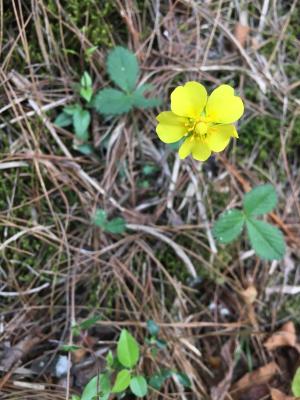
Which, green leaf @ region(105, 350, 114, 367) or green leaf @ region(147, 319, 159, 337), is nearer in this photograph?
green leaf @ region(105, 350, 114, 367)

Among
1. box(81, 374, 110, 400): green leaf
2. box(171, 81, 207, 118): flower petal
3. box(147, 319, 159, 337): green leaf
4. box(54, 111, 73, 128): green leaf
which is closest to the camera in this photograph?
box(171, 81, 207, 118): flower petal

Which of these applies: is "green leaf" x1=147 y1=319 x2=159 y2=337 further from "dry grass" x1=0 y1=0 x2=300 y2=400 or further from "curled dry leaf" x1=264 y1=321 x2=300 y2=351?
"curled dry leaf" x1=264 y1=321 x2=300 y2=351

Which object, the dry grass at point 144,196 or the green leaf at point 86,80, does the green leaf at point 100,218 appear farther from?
the green leaf at point 86,80

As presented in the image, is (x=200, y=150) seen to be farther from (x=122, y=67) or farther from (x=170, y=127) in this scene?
(x=122, y=67)

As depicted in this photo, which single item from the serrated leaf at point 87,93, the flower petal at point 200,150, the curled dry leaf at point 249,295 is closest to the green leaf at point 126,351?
the curled dry leaf at point 249,295

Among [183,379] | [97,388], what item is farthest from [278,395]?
[97,388]

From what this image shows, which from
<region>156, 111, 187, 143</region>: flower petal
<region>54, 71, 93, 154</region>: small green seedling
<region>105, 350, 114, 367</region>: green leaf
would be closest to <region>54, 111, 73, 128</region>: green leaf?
<region>54, 71, 93, 154</region>: small green seedling
